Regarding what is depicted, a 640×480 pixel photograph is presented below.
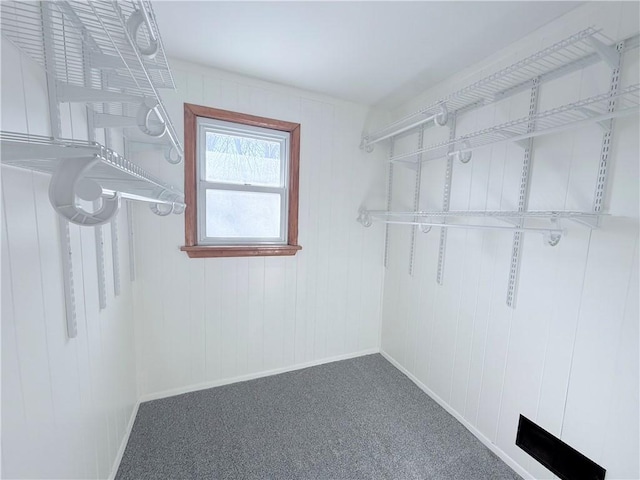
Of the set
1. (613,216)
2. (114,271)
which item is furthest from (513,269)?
(114,271)

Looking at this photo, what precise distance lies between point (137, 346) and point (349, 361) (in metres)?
1.73

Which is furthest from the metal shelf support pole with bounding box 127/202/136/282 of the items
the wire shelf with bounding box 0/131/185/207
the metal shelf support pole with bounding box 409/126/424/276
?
the metal shelf support pole with bounding box 409/126/424/276

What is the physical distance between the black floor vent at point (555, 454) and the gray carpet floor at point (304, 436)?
20 centimetres

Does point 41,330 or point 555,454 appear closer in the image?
point 41,330

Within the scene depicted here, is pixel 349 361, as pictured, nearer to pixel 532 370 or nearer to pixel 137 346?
pixel 532 370

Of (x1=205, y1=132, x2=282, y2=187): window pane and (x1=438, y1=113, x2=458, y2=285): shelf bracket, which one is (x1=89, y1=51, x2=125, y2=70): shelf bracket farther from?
(x1=438, y1=113, x2=458, y2=285): shelf bracket

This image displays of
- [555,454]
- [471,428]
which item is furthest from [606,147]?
[471,428]

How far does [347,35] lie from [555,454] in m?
2.40

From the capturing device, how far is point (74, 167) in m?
0.54

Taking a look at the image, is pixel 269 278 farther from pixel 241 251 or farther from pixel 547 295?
pixel 547 295

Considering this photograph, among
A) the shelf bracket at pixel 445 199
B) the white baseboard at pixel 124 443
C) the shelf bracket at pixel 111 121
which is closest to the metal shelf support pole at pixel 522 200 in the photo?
the shelf bracket at pixel 445 199

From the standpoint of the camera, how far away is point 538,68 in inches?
55.0

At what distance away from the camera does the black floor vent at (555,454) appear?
49.4 inches

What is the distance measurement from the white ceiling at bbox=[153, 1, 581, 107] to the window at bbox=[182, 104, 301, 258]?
0.38 m
